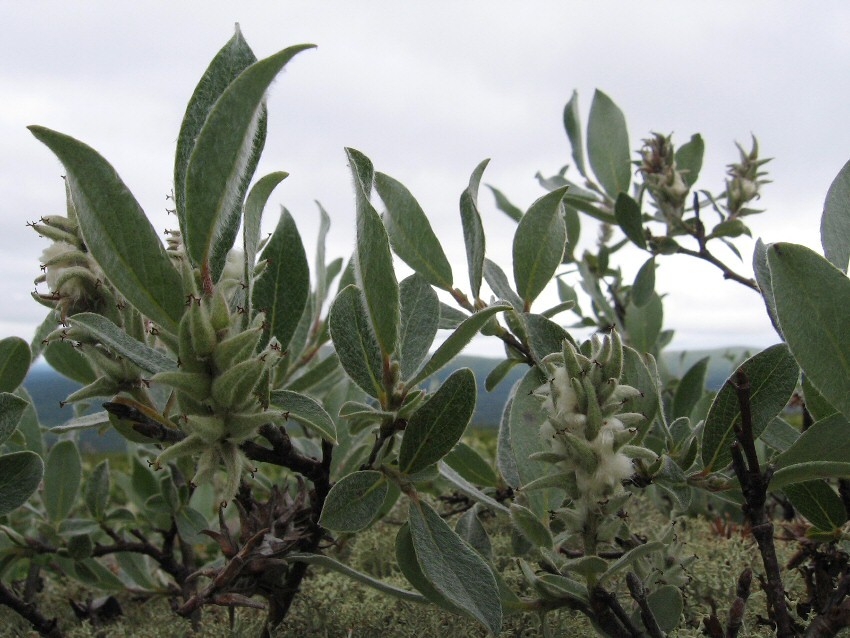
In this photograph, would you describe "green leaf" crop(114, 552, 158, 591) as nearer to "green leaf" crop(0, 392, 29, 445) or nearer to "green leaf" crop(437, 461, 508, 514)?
"green leaf" crop(0, 392, 29, 445)

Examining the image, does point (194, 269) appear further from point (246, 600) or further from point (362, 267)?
point (246, 600)

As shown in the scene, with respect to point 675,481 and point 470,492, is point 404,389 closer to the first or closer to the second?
point 470,492

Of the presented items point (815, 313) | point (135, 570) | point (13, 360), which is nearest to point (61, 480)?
point (135, 570)

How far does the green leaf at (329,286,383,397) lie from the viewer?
94 centimetres

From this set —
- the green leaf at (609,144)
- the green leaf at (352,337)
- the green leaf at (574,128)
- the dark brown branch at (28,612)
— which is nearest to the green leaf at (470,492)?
the green leaf at (352,337)

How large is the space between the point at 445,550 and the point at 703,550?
728mm

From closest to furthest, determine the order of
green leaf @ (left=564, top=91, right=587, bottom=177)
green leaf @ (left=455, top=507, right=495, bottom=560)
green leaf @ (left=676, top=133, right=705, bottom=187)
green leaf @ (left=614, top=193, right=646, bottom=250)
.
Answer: green leaf @ (left=455, top=507, right=495, bottom=560), green leaf @ (left=614, top=193, right=646, bottom=250), green leaf @ (left=676, top=133, right=705, bottom=187), green leaf @ (left=564, top=91, right=587, bottom=177)

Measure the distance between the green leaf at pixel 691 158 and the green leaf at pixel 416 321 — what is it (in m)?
1.12

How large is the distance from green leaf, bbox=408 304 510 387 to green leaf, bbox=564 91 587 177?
139 centimetres

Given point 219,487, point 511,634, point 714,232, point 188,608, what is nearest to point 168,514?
point 219,487

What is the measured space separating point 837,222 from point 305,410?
72 centimetres

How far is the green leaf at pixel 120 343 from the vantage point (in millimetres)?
785

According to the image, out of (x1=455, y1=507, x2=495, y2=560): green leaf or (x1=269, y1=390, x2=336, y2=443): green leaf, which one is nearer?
(x1=269, y1=390, x2=336, y2=443): green leaf

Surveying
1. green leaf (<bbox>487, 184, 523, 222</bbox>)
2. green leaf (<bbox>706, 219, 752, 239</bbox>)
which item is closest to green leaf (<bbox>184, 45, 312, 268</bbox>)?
green leaf (<bbox>706, 219, 752, 239</bbox>)
